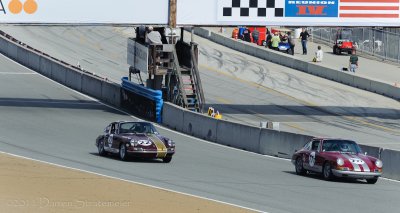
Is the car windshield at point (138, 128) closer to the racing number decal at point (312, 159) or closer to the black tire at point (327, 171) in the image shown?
the racing number decal at point (312, 159)

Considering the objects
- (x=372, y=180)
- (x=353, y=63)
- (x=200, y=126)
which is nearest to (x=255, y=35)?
(x=353, y=63)

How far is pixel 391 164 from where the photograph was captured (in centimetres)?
2572

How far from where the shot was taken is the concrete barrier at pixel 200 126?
110ft

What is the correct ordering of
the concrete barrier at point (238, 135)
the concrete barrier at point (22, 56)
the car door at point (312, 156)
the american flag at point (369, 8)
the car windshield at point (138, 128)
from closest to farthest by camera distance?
the car door at point (312, 156)
the car windshield at point (138, 128)
the concrete barrier at point (238, 135)
the american flag at point (369, 8)
the concrete barrier at point (22, 56)

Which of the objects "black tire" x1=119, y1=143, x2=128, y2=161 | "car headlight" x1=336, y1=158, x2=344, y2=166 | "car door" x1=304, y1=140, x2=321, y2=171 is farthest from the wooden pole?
"car headlight" x1=336, y1=158, x2=344, y2=166

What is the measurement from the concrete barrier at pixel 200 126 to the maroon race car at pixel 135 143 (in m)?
6.35

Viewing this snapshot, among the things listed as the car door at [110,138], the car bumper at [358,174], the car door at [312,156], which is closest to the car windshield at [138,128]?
the car door at [110,138]

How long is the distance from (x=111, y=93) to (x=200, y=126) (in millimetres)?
8840

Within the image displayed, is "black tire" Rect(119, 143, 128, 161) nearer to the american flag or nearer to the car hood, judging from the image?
the car hood

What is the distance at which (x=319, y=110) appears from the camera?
145 feet

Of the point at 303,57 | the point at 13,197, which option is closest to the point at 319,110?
the point at 303,57

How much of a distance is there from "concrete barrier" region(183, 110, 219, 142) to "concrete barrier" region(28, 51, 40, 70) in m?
15.8

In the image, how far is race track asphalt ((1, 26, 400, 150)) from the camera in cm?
3994

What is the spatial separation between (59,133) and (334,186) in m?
12.2
